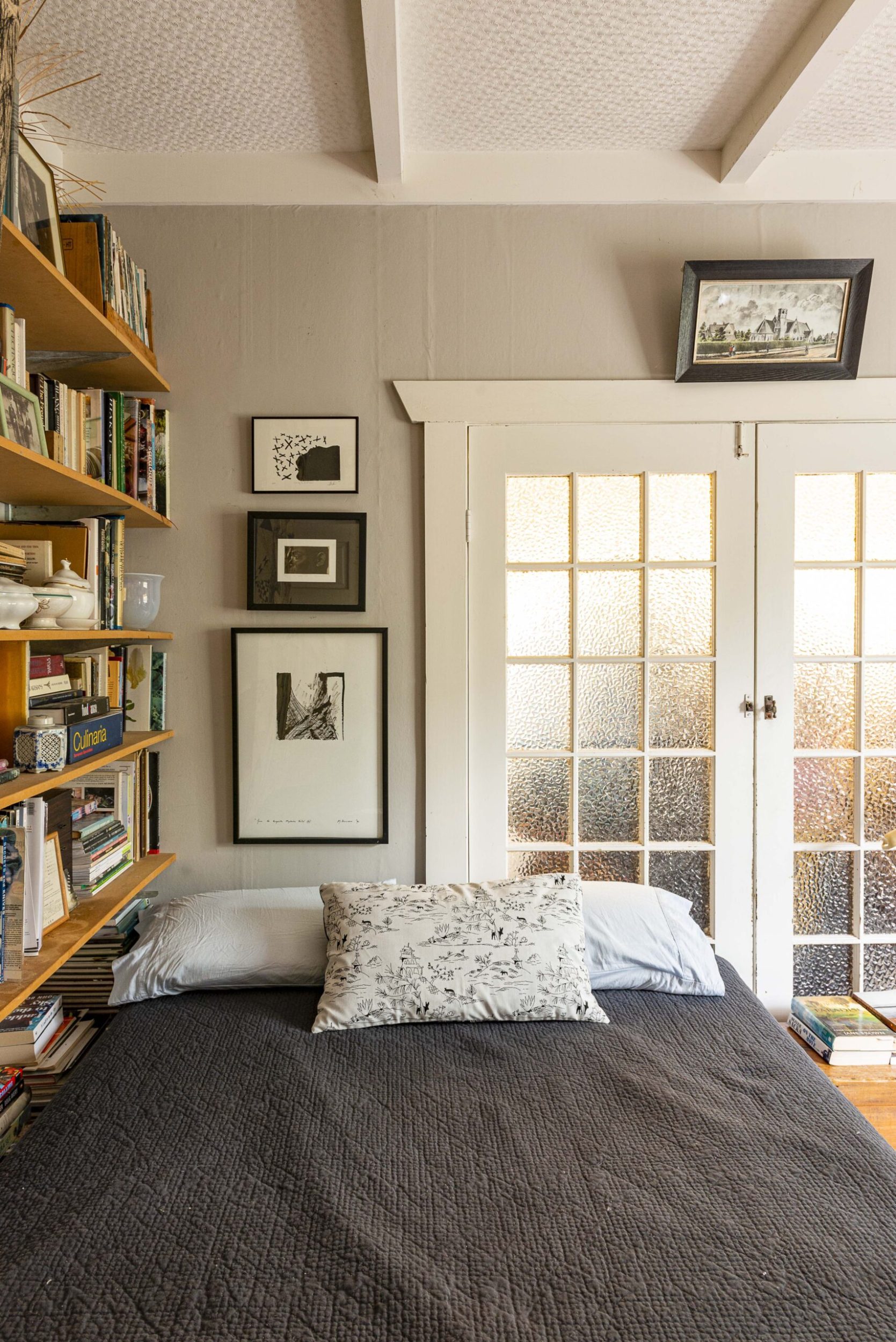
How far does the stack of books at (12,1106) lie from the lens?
1.53 meters

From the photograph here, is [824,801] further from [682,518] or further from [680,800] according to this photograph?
[682,518]

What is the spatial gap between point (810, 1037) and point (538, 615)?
51.5 inches

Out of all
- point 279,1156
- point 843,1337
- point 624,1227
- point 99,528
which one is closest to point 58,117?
point 99,528

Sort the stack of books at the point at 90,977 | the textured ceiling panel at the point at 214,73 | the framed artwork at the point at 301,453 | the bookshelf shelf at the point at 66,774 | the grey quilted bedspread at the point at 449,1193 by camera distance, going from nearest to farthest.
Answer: the grey quilted bedspread at the point at 449,1193 < the bookshelf shelf at the point at 66,774 < the textured ceiling panel at the point at 214,73 < the stack of books at the point at 90,977 < the framed artwork at the point at 301,453

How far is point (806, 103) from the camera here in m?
1.76

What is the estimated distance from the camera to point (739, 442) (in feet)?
6.92

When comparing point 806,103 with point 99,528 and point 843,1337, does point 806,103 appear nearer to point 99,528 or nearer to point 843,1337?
point 99,528

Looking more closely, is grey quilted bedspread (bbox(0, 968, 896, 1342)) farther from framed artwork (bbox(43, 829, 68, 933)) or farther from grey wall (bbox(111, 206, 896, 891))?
grey wall (bbox(111, 206, 896, 891))

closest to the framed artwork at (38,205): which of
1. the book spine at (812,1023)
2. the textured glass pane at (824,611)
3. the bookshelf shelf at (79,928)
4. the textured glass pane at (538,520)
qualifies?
the bookshelf shelf at (79,928)

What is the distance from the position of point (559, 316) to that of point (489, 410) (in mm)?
324

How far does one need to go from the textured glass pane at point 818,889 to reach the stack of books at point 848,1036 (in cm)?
22

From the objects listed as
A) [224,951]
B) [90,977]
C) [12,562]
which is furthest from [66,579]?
[90,977]

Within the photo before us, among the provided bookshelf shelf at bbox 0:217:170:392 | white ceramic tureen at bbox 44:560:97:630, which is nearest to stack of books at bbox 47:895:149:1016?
white ceramic tureen at bbox 44:560:97:630

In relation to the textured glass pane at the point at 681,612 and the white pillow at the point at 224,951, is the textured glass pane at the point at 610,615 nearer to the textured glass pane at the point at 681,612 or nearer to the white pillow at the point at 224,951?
the textured glass pane at the point at 681,612
